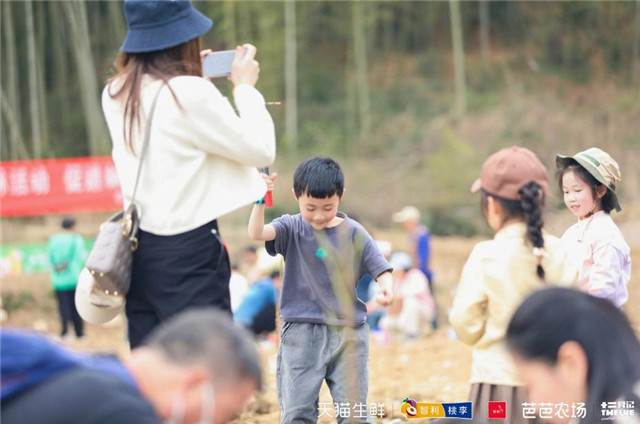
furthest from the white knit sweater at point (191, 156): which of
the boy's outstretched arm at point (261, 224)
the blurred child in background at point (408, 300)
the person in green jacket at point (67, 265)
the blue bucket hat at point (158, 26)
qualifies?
the person in green jacket at point (67, 265)

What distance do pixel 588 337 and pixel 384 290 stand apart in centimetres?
160

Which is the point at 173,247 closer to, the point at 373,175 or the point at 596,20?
the point at 373,175

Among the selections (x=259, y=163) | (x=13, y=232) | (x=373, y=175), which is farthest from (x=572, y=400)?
(x=373, y=175)

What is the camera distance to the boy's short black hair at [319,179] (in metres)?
3.62

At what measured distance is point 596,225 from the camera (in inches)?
146

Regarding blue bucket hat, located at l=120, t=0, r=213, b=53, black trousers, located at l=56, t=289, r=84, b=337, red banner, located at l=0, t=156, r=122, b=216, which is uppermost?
blue bucket hat, located at l=120, t=0, r=213, b=53

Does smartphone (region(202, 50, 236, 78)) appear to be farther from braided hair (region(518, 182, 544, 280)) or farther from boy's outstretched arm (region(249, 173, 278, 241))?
braided hair (region(518, 182, 544, 280))

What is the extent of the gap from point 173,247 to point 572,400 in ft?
4.45

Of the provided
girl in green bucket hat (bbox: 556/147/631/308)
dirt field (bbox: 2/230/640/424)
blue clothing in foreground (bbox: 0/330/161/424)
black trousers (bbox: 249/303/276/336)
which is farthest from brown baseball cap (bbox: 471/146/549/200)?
black trousers (bbox: 249/303/276/336)

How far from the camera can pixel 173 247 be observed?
116 inches

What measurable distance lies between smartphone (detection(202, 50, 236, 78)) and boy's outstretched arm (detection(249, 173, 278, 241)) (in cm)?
43

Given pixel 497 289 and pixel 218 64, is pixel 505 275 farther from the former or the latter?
pixel 218 64

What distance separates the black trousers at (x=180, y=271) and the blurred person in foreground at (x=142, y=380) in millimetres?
996

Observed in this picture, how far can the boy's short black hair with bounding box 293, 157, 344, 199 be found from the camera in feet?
11.9
